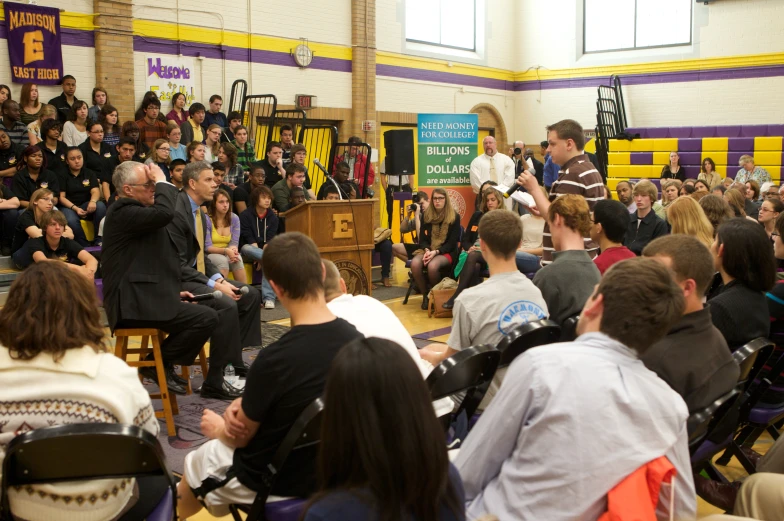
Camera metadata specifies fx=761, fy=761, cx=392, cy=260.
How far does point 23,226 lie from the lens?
6.51m

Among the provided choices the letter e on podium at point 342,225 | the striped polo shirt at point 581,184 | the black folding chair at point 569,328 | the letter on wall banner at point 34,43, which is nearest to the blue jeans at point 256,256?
the letter e on podium at point 342,225

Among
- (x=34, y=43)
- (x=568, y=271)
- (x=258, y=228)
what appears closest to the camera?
(x=568, y=271)

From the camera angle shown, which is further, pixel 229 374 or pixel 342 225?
pixel 342 225

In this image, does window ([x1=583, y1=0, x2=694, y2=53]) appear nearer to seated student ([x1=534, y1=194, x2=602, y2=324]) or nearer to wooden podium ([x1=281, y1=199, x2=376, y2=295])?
wooden podium ([x1=281, y1=199, x2=376, y2=295])

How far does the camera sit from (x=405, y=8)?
14.2m

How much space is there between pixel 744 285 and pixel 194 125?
26.2ft

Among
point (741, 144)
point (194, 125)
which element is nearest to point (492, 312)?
point (194, 125)

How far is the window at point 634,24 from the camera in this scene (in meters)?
14.9

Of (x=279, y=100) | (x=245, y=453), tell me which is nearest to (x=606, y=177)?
(x=279, y=100)

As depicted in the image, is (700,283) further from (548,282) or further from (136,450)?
(136,450)

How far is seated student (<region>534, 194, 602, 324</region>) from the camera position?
3.43 meters

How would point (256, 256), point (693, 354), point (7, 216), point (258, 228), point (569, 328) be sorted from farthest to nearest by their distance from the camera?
point (258, 228) < point (256, 256) < point (7, 216) < point (569, 328) < point (693, 354)

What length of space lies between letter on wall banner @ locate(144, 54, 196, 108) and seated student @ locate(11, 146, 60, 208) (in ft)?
9.36

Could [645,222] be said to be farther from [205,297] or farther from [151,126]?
[151,126]
